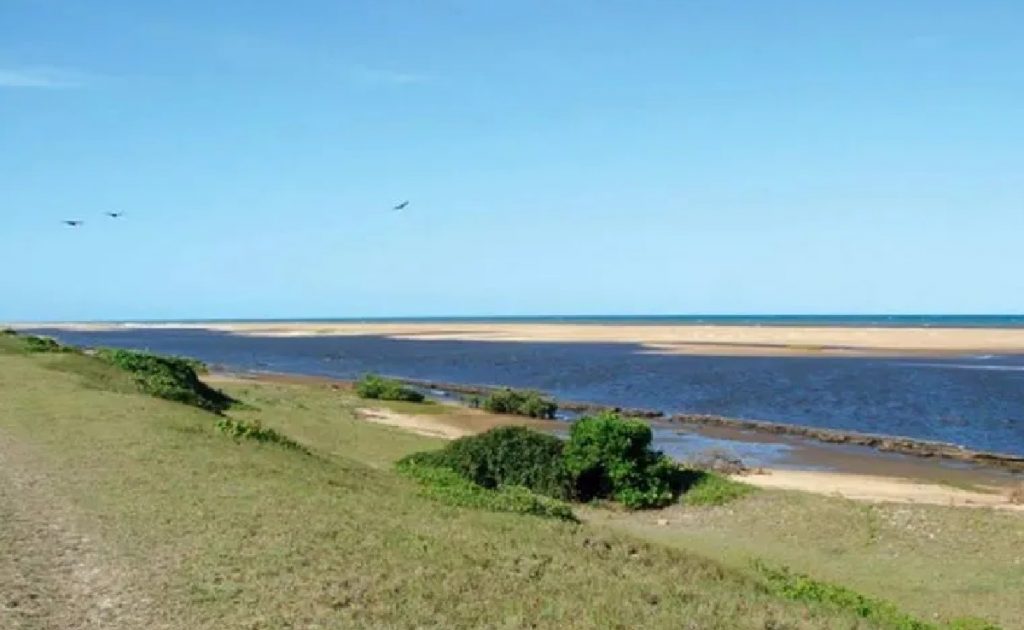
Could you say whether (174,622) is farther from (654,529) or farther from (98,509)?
(654,529)

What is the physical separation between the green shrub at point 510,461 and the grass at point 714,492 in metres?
3.06

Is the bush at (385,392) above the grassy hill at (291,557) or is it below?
below

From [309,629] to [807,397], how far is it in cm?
5539

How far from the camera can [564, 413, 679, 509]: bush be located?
25.1 meters

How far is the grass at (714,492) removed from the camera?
24453 mm

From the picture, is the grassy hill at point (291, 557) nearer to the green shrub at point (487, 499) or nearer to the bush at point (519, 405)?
the green shrub at point (487, 499)

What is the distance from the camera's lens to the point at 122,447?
2011 centimetres

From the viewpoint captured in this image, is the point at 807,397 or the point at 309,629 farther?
the point at 807,397

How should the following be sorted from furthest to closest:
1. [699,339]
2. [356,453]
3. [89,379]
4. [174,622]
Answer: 1. [699,339]
2. [89,379]
3. [356,453]
4. [174,622]

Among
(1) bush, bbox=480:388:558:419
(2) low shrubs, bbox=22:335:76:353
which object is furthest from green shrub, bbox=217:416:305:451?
(1) bush, bbox=480:388:558:419

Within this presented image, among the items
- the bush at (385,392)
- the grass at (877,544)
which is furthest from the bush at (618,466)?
the bush at (385,392)

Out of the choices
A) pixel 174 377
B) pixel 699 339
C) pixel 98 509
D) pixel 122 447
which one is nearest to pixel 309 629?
pixel 98 509

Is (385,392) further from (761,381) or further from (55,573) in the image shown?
(55,573)

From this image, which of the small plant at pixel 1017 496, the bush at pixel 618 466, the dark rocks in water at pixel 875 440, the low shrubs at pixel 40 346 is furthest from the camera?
the low shrubs at pixel 40 346
